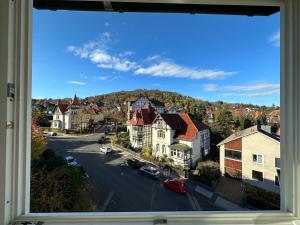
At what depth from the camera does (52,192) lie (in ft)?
4.18

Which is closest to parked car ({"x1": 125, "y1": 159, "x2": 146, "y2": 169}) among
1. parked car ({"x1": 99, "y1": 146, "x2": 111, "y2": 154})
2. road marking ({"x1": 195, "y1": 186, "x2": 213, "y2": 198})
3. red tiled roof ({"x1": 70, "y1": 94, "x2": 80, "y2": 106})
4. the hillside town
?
the hillside town

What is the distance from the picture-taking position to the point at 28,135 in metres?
1.09

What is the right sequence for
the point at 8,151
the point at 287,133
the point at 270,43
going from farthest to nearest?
the point at 270,43 → the point at 287,133 → the point at 8,151

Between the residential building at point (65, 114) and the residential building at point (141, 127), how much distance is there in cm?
34

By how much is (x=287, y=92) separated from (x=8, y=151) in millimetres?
1329

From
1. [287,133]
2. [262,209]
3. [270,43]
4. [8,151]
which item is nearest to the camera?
[8,151]

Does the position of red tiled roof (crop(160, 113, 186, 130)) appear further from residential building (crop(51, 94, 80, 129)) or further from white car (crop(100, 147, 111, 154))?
residential building (crop(51, 94, 80, 129))

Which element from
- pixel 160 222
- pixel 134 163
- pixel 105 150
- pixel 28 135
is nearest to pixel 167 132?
pixel 134 163

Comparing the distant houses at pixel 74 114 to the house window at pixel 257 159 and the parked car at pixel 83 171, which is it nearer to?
the parked car at pixel 83 171

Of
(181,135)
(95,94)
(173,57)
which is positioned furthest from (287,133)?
(95,94)

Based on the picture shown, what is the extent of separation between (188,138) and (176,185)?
0.93 ft

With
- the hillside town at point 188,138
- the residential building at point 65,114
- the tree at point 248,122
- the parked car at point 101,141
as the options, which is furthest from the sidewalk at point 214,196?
the residential building at point 65,114

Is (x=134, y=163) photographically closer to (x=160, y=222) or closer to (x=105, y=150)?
(x=105, y=150)

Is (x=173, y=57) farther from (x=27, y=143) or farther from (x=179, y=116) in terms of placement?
(x=27, y=143)
